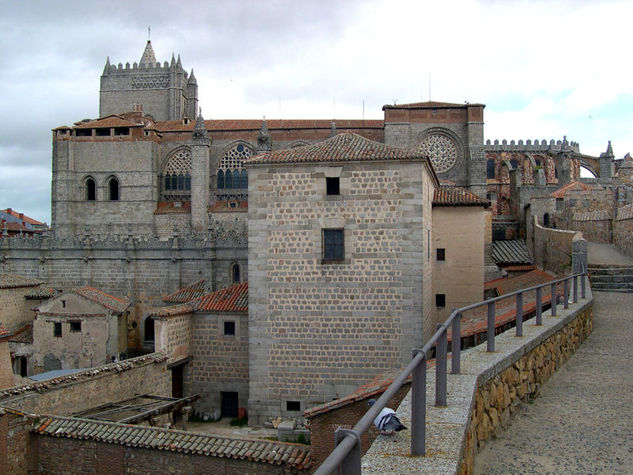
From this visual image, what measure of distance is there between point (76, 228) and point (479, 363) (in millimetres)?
34935

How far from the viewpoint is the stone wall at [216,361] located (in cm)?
1656

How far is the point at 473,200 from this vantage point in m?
17.8

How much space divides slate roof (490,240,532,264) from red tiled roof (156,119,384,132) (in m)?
11.7

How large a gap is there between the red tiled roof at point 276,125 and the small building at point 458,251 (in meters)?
16.9

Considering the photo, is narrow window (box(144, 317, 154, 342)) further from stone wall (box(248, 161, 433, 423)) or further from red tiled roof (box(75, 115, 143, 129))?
red tiled roof (box(75, 115, 143, 129))

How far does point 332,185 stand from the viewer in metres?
14.0

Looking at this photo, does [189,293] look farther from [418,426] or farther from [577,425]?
[418,426]

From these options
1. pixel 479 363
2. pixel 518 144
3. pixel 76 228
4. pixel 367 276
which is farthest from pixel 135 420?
pixel 518 144

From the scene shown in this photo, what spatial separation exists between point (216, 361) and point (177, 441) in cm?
717

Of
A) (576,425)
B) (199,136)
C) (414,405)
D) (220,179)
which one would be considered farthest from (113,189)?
(414,405)

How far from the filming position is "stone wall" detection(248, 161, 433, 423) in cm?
1362

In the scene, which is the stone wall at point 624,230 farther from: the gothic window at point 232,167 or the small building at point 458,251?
the gothic window at point 232,167

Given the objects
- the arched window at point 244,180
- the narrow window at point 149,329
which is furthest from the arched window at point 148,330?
the arched window at point 244,180

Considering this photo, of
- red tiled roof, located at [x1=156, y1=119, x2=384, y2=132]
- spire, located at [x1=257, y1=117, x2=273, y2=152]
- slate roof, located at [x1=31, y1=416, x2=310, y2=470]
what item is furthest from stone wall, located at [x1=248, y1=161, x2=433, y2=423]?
red tiled roof, located at [x1=156, y1=119, x2=384, y2=132]
